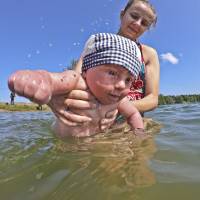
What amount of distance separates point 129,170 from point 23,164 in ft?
3.13

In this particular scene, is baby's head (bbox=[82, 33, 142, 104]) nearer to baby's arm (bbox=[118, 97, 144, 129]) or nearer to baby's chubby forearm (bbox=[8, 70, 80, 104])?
baby's arm (bbox=[118, 97, 144, 129])

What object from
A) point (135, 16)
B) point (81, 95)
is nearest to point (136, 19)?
point (135, 16)

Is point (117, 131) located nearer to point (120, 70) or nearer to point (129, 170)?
point (120, 70)

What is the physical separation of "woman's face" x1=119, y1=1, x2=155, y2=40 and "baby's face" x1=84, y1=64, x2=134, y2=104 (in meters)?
1.85

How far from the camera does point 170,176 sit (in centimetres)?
245

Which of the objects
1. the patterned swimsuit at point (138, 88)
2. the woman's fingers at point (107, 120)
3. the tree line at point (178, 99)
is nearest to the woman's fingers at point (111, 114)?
the woman's fingers at point (107, 120)

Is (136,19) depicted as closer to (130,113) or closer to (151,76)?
(151,76)

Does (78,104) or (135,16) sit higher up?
(135,16)

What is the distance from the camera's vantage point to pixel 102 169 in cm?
264

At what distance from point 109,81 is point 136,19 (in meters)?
2.09

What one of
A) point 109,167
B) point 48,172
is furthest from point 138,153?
point 48,172

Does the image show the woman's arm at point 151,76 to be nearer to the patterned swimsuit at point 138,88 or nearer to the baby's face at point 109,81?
the patterned swimsuit at point 138,88

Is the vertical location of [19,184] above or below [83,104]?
below

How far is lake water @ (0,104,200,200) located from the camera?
214 centimetres
